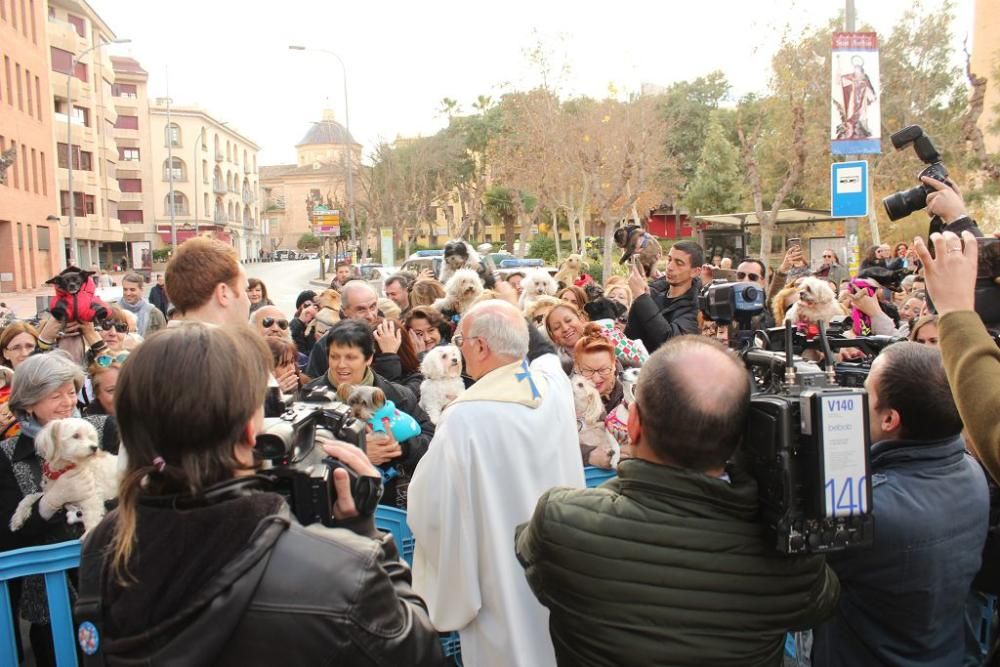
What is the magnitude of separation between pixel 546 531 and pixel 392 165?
53766 mm

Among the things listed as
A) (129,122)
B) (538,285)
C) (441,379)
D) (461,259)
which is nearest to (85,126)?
(129,122)

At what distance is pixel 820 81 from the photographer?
21078 mm

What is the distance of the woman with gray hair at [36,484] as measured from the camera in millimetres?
3570

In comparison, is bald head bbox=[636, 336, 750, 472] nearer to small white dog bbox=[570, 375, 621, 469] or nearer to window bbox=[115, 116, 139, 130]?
small white dog bbox=[570, 375, 621, 469]

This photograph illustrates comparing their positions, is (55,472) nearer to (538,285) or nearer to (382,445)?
(382,445)

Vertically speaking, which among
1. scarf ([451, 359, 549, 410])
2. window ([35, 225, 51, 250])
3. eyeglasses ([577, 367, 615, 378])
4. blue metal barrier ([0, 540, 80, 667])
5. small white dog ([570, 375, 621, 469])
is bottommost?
blue metal barrier ([0, 540, 80, 667])

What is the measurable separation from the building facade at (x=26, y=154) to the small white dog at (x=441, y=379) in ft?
115

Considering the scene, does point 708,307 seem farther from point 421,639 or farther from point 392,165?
point 392,165

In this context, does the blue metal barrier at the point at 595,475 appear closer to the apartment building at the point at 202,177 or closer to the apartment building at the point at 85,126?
the apartment building at the point at 85,126

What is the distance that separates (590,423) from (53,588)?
9.50 feet

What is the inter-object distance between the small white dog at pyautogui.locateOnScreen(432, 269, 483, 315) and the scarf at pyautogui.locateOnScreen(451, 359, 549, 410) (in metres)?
4.26

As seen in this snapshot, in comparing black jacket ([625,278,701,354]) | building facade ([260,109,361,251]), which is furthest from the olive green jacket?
building facade ([260,109,361,251])

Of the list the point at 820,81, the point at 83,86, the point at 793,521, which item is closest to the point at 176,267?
the point at 793,521

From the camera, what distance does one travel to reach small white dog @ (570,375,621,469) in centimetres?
472
